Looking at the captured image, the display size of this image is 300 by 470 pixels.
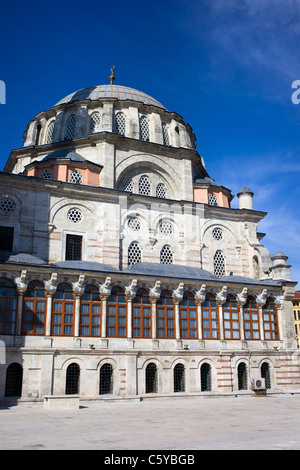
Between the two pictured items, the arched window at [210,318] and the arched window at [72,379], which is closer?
the arched window at [72,379]

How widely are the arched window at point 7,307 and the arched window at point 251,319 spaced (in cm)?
1294

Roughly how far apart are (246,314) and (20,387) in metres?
13.1

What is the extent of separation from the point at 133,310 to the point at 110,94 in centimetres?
1835

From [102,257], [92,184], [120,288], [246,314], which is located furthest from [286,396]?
[92,184]

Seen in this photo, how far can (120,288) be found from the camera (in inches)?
877

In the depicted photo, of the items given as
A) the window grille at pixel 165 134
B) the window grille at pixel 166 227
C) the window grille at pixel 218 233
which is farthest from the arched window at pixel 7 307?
the window grille at pixel 165 134

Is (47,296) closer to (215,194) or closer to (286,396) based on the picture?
(286,396)

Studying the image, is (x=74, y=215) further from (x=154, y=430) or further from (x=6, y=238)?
(x=154, y=430)

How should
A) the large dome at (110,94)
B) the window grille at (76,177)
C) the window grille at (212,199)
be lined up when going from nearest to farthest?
the window grille at (76,177) → the window grille at (212,199) → the large dome at (110,94)

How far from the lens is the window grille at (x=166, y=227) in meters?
28.3

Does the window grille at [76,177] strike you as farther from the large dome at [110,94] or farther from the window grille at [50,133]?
the large dome at [110,94]

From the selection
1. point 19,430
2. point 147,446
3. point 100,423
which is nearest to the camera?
point 147,446

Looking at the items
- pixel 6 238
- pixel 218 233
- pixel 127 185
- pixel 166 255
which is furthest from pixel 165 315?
pixel 127 185

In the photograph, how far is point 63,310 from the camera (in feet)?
A: 68.2
